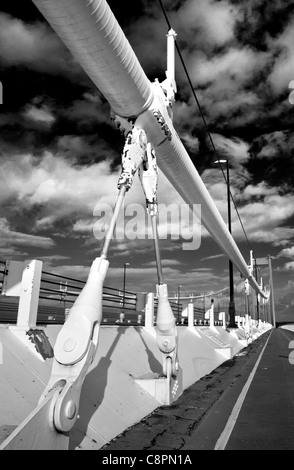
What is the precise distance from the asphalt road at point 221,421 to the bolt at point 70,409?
43.2 inches

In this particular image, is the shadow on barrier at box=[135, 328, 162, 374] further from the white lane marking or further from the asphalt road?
the white lane marking

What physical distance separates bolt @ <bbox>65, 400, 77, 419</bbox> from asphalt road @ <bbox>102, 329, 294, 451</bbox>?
110 centimetres

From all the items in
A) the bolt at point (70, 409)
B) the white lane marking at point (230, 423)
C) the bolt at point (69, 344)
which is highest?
the bolt at point (69, 344)

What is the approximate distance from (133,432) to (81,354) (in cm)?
203

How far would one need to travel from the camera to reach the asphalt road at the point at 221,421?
4543mm

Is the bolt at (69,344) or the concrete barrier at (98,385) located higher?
the bolt at (69,344)

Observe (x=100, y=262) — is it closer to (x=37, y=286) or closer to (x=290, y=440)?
(x=37, y=286)

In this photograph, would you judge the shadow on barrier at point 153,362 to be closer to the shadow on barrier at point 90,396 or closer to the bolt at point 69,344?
the shadow on barrier at point 90,396

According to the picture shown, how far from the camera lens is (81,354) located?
11.7 feet

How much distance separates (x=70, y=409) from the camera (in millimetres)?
3424

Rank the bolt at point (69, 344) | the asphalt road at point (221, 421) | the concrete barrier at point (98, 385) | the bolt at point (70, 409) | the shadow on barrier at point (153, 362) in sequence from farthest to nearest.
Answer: the shadow on barrier at point (153, 362)
the asphalt road at point (221, 421)
the concrete barrier at point (98, 385)
the bolt at point (69, 344)
the bolt at point (70, 409)

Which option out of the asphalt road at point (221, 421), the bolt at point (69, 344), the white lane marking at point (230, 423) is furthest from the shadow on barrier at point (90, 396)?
the white lane marking at point (230, 423)
